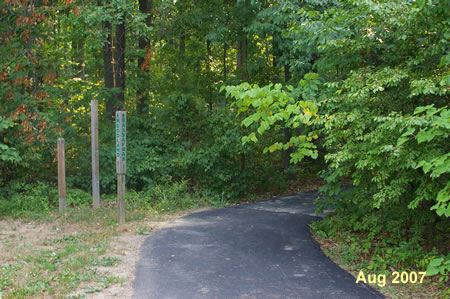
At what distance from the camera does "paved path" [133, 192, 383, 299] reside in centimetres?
547

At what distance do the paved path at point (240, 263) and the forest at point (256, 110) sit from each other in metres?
0.84

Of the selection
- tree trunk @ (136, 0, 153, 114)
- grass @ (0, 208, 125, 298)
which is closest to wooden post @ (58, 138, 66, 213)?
grass @ (0, 208, 125, 298)

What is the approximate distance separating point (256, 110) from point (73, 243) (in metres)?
4.02

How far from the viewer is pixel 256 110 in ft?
21.5

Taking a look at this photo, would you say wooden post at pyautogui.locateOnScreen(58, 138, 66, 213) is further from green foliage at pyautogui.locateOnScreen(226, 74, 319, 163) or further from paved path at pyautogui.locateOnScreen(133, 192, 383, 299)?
green foliage at pyautogui.locateOnScreen(226, 74, 319, 163)

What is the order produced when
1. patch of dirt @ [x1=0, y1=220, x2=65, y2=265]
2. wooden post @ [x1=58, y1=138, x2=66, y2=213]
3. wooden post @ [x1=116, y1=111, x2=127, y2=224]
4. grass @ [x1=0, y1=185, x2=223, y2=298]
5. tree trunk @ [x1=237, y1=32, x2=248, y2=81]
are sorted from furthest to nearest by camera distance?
tree trunk @ [x1=237, y1=32, x2=248, y2=81] → wooden post @ [x1=58, y1=138, x2=66, y2=213] → wooden post @ [x1=116, y1=111, x2=127, y2=224] → patch of dirt @ [x1=0, y1=220, x2=65, y2=265] → grass @ [x1=0, y1=185, x2=223, y2=298]

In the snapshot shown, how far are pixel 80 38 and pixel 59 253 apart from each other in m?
8.64

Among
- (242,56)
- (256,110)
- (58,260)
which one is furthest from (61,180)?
(242,56)

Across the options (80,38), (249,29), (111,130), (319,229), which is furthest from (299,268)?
(80,38)

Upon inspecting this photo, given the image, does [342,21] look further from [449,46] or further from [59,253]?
[59,253]

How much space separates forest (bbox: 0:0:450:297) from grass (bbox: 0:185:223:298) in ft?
1.39

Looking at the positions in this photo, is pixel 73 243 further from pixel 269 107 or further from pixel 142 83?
pixel 142 83

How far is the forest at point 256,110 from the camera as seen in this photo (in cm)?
564

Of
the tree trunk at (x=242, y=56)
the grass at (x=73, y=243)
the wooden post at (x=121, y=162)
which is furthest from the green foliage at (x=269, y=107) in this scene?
the tree trunk at (x=242, y=56)
